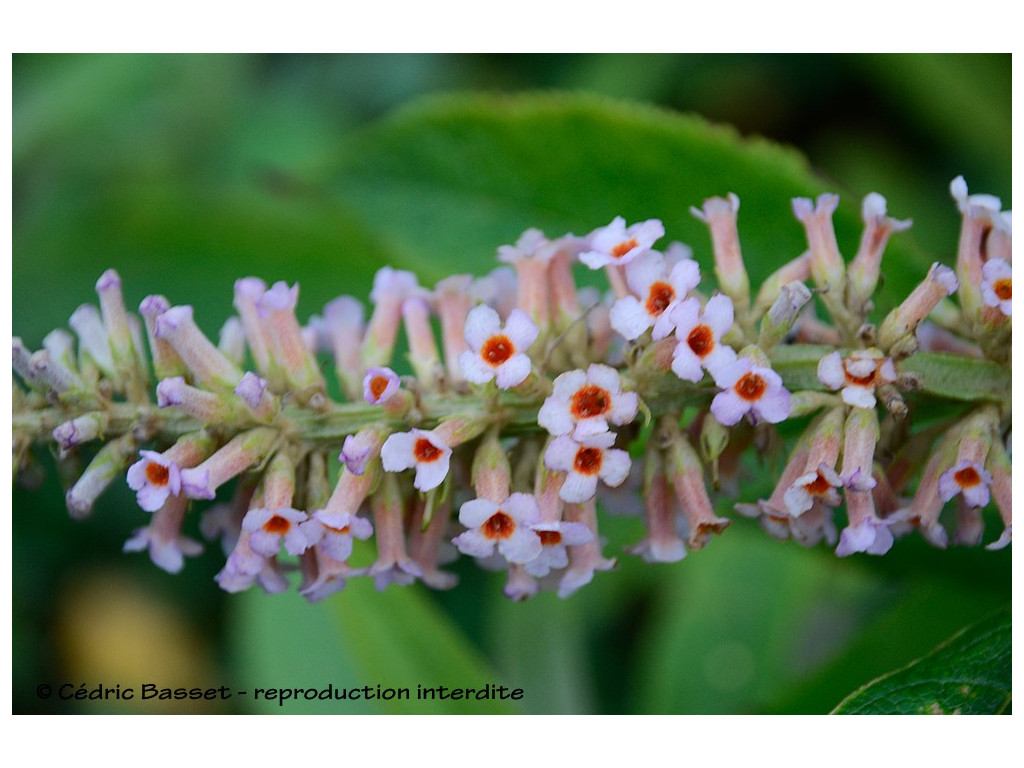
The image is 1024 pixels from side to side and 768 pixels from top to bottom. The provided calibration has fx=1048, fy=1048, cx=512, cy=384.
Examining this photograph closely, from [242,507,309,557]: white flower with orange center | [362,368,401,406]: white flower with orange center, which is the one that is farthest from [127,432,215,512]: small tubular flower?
[362,368,401,406]: white flower with orange center

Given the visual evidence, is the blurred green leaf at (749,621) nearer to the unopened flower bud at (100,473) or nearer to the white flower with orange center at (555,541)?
the white flower with orange center at (555,541)

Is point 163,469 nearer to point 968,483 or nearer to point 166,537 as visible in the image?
point 166,537

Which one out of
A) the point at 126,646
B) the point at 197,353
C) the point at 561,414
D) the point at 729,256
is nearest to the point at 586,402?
the point at 561,414

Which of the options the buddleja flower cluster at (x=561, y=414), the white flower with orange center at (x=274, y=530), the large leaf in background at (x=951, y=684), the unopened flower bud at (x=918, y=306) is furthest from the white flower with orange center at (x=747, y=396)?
the white flower with orange center at (x=274, y=530)
